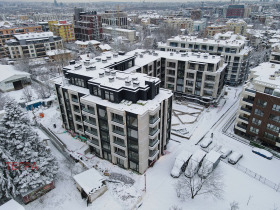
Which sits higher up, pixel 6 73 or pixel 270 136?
pixel 6 73

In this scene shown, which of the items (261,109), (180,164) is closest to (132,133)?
(180,164)

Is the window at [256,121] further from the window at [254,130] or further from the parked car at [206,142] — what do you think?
the parked car at [206,142]

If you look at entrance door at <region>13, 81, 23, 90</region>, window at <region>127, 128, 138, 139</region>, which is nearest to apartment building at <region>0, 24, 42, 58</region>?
entrance door at <region>13, 81, 23, 90</region>

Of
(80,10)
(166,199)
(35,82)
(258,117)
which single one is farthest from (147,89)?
(80,10)

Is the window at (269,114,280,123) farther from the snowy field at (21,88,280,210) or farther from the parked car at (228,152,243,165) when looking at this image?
the parked car at (228,152,243,165)

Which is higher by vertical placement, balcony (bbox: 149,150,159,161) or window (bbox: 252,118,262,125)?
window (bbox: 252,118,262,125)

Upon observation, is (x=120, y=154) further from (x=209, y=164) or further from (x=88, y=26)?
(x=88, y=26)

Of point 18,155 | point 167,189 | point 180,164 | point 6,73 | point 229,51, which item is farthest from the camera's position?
point 6,73
